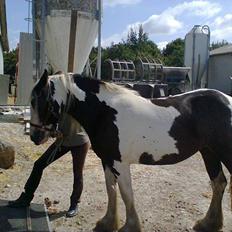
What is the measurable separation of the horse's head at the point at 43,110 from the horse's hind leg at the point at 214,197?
5.72 ft

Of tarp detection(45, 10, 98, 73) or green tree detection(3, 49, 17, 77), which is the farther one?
green tree detection(3, 49, 17, 77)

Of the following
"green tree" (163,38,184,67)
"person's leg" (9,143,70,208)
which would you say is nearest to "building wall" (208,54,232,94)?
"green tree" (163,38,184,67)

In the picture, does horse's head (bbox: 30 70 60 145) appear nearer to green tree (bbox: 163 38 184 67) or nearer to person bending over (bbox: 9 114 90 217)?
person bending over (bbox: 9 114 90 217)

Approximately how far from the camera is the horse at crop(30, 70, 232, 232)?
439 centimetres

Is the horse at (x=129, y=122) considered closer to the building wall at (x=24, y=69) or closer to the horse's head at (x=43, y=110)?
the horse's head at (x=43, y=110)

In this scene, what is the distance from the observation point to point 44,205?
536cm

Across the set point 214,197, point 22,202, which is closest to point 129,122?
point 214,197

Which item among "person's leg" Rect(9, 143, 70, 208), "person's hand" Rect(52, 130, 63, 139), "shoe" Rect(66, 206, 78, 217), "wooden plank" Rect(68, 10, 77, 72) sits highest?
"wooden plank" Rect(68, 10, 77, 72)

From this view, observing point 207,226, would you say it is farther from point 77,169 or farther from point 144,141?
point 77,169

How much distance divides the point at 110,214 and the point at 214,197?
1192 millimetres

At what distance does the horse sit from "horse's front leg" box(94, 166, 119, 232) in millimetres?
56

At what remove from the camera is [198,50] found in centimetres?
2438

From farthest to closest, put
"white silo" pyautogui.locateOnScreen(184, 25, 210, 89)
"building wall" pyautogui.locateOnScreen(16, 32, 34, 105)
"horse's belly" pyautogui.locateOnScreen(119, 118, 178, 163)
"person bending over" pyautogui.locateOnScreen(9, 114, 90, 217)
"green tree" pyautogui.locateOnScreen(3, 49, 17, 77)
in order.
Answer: "green tree" pyautogui.locateOnScreen(3, 49, 17, 77) → "white silo" pyautogui.locateOnScreen(184, 25, 210, 89) → "building wall" pyautogui.locateOnScreen(16, 32, 34, 105) → "person bending over" pyautogui.locateOnScreen(9, 114, 90, 217) → "horse's belly" pyautogui.locateOnScreen(119, 118, 178, 163)

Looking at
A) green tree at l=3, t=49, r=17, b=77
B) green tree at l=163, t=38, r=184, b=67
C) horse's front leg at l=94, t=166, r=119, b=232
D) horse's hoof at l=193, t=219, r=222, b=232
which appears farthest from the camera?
green tree at l=163, t=38, r=184, b=67
